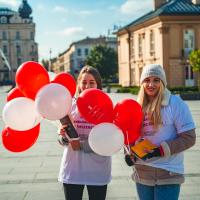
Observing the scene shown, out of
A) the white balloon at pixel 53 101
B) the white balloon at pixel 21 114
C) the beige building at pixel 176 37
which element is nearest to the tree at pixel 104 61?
the beige building at pixel 176 37

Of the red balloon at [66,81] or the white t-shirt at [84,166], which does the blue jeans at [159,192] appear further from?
the red balloon at [66,81]

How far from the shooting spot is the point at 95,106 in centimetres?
368

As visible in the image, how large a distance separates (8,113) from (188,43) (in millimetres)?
37555

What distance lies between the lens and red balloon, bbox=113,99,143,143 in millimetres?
3576

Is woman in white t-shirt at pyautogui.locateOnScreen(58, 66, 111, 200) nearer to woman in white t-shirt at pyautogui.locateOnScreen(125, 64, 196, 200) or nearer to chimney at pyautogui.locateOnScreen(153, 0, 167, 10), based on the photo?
woman in white t-shirt at pyautogui.locateOnScreen(125, 64, 196, 200)

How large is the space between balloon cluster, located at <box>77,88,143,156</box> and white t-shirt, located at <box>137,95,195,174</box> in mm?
131

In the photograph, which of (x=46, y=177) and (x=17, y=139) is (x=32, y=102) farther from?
(x=46, y=177)

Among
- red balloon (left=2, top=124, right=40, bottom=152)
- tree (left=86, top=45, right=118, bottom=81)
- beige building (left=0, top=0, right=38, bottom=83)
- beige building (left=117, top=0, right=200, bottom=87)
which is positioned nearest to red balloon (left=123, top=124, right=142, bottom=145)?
red balloon (left=2, top=124, right=40, bottom=152)

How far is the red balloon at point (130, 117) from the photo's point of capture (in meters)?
3.58

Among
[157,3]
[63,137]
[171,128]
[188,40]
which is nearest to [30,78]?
[63,137]

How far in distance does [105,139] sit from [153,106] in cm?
50

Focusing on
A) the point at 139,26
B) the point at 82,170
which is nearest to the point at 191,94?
the point at 139,26

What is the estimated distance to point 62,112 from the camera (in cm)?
372

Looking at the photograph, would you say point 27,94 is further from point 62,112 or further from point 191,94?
point 191,94
